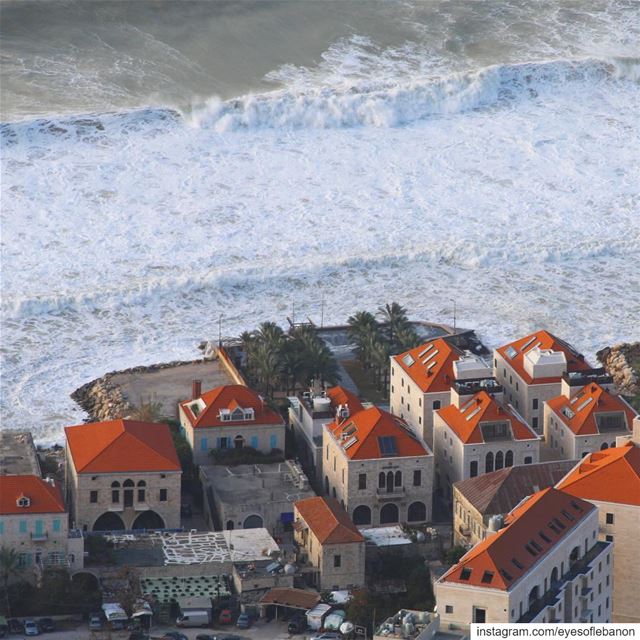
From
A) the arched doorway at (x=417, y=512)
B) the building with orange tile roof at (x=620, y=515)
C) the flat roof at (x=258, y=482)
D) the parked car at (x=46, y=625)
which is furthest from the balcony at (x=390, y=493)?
the parked car at (x=46, y=625)

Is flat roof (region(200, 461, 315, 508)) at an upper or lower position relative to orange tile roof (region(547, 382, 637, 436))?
lower

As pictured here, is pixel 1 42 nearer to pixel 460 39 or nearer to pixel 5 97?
pixel 5 97

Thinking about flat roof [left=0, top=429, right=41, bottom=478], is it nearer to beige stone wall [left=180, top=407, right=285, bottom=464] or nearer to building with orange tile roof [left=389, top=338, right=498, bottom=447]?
beige stone wall [left=180, top=407, right=285, bottom=464]

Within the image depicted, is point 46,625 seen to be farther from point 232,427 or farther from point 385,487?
point 232,427

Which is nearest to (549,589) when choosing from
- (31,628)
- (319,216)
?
(31,628)

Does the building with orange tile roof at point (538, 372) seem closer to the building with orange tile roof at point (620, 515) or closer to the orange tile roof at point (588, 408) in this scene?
the orange tile roof at point (588, 408)

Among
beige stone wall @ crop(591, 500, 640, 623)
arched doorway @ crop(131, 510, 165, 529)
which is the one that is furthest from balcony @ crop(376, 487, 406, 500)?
beige stone wall @ crop(591, 500, 640, 623)

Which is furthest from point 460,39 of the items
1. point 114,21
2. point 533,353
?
point 533,353
